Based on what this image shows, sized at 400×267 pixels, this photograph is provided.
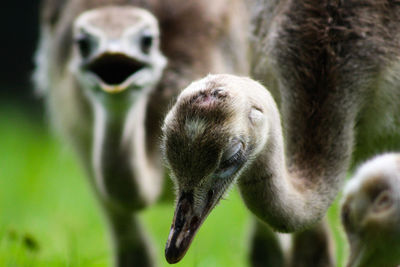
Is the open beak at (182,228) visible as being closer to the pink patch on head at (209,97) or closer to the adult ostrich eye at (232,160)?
the adult ostrich eye at (232,160)

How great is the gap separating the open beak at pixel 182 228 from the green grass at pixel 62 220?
51.2 inches

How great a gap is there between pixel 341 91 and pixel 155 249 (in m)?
2.48

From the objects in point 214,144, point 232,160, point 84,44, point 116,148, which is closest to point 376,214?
point 232,160

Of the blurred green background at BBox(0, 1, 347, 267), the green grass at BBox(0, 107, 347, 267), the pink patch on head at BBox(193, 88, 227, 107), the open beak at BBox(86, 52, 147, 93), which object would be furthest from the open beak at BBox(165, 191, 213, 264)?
the open beak at BBox(86, 52, 147, 93)

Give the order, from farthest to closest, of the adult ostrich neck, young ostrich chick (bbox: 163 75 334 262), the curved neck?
1. the adult ostrich neck
2. the curved neck
3. young ostrich chick (bbox: 163 75 334 262)

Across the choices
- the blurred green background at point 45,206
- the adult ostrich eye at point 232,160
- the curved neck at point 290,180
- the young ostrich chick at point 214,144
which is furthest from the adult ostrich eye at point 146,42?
the adult ostrich eye at point 232,160

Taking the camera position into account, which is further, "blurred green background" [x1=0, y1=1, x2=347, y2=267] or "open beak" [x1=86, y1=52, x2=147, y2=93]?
"blurred green background" [x1=0, y1=1, x2=347, y2=267]

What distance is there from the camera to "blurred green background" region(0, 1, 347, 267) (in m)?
5.51

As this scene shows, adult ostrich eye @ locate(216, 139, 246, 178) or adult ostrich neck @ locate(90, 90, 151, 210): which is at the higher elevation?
adult ostrich eye @ locate(216, 139, 246, 178)

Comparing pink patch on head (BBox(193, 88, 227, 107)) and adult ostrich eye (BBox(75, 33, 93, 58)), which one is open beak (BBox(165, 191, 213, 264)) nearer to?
pink patch on head (BBox(193, 88, 227, 107))

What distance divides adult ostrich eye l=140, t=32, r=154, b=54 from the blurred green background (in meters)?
1.21

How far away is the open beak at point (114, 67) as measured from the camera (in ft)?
17.3

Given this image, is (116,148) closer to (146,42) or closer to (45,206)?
(146,42)

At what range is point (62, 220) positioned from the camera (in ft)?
24.6
